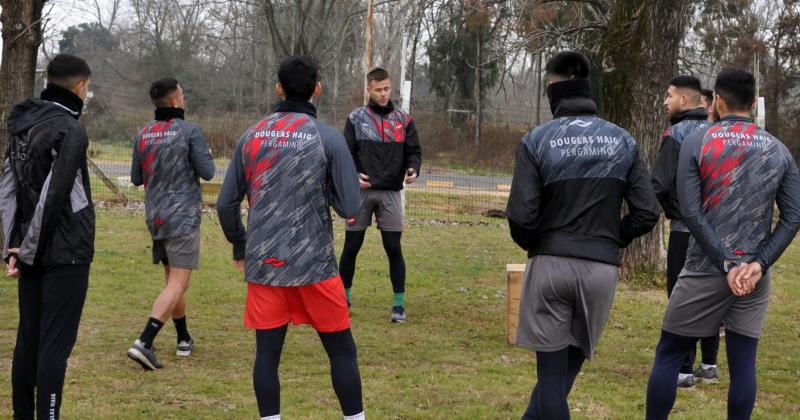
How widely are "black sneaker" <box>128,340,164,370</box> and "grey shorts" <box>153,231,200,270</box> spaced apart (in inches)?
23.5

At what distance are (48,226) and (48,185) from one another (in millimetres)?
194

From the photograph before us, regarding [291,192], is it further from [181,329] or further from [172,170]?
[181,329]

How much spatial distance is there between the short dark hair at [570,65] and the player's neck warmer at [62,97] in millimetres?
2326

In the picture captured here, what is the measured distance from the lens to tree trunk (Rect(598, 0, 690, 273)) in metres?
10.0

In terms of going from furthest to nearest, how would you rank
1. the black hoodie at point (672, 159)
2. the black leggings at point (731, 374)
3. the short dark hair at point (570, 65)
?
the black hoodie at point (672, 159), the black leggings at point (731, 374), the short dark hair at point (570, 65)

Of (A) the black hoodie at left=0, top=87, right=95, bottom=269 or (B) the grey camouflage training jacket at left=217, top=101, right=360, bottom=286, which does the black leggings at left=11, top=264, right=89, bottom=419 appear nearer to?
(A) the black hoodie at left=0, top=87, right=95, bottom=269

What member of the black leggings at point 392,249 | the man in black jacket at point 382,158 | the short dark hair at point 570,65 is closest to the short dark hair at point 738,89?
the short dark hair at point 570,65

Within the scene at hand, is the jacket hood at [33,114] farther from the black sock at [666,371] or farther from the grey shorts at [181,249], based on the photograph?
the black sock at [666,371]

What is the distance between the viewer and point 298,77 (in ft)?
15.1

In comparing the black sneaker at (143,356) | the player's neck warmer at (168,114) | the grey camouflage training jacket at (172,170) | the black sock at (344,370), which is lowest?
the black sneaker at (143,356)

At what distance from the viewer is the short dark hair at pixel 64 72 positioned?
15.2 feet

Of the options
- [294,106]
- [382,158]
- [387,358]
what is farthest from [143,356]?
[382,158]

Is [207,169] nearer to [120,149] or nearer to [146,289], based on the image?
[146,289]

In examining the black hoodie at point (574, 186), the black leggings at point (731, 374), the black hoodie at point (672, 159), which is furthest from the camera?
the black hoodie at point (672, 159)
